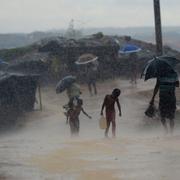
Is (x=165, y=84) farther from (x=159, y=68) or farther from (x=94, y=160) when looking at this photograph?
(x=94, y=160)

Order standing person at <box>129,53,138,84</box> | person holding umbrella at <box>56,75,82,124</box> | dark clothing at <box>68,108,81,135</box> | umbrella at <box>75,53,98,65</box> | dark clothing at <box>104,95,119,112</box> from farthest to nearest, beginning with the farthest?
standing person at <box>129,53,138,84</box> → umbrella at <box>75,53,98,65</box> → person holding umbrella at <box>56,75,82,124</box> → dark clothing at <box>68,108,81,135</box> → dark clothing at <box>104,95,119,112</box>

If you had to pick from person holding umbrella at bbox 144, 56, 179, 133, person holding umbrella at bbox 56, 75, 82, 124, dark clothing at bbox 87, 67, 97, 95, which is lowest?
dark clothing at bbox 87, 67, 97, 95

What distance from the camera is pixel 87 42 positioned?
94.7 ft

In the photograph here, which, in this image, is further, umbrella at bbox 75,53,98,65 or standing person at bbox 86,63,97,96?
umbrella at bbox 75,53,98,65

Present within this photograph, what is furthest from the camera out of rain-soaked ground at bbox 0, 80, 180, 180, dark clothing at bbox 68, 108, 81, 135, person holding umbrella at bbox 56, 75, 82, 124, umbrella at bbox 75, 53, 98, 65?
umbrella at bbox 75, 53, 98, 65

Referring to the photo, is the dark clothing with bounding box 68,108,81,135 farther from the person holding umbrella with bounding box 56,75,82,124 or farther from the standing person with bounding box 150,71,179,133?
the standing person with bounding box 150,71,179,133

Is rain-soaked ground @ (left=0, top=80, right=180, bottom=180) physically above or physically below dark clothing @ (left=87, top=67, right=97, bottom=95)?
above

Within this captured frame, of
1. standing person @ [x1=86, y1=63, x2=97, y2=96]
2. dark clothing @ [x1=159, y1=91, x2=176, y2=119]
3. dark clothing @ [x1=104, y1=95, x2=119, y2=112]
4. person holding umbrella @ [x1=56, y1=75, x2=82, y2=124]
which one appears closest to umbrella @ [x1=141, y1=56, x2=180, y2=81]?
dark clothing @ [x1=159, y1=91, x2=176, y2=119]

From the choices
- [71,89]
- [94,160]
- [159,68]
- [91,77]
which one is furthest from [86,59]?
[94,160]

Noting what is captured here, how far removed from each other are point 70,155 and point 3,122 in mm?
10734

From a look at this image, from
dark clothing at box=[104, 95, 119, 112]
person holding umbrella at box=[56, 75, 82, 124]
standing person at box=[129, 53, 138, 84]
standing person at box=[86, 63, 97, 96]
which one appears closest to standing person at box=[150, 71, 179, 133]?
dark clothing at box=[104, 95, 119, 112]

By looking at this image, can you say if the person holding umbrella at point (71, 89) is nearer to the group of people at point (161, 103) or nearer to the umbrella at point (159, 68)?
the group of people at point (161, 103)

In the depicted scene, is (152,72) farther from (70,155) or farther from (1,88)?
(1,88)

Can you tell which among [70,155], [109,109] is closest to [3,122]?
[109,109]
